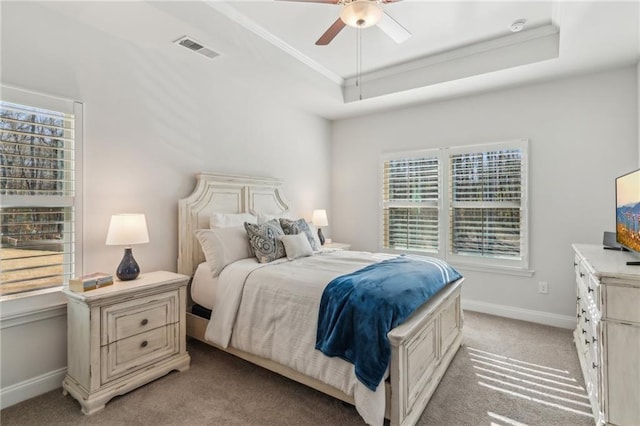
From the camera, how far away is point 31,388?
2225 mm

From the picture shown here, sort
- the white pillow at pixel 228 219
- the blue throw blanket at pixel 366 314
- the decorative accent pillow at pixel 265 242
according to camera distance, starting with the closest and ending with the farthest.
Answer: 1. the blue throw blanket at pixel 366 314
2. the decorative accent pillow at pixel 265 242
3. the white pillow at pixel 228 219

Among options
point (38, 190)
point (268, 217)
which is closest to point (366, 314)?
point (268, 217)

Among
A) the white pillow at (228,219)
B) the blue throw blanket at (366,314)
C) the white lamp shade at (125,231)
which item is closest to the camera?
the blue throw blanket at (366,314)

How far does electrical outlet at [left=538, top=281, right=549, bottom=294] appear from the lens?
11.9ft

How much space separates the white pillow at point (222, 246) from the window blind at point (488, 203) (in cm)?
269

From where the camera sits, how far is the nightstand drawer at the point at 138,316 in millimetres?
2170

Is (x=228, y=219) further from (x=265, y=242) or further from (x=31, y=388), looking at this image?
(x=31, y=388)

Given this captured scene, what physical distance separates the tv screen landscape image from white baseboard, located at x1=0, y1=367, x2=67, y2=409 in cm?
388

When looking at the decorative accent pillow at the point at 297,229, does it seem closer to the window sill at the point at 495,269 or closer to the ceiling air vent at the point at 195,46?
the ceiling air vent at the point at 195,46

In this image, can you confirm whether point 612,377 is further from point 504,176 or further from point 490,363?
point 504,176

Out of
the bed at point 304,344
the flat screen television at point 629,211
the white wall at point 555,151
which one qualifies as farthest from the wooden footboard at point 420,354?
the white wall at point 555,151

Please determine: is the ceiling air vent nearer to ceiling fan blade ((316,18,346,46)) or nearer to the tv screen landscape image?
ceiling fan blade ((316,18,346,46))

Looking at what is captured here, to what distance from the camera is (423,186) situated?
447 cm

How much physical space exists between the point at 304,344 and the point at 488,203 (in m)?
3.00
